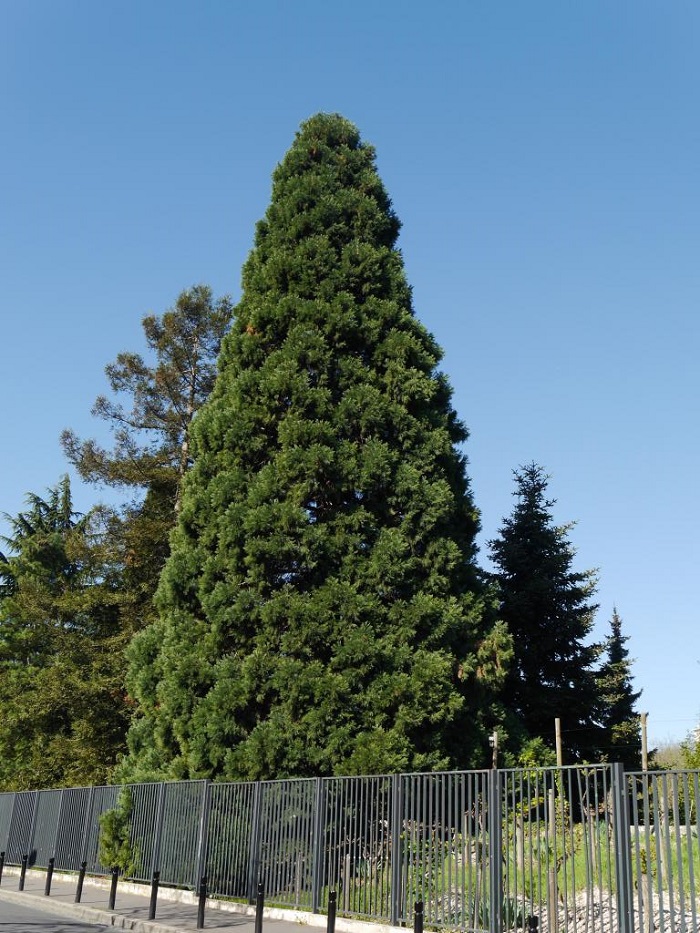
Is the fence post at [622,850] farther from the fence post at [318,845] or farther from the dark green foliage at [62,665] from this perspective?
the dark green foliage at [62,665]

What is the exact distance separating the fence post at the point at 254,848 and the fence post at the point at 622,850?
25.0ft

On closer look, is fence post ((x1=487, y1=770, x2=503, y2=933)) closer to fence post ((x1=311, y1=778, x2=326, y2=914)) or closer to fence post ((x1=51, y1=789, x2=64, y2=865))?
fence post ((x1=311, y1=778, x2=326, y2=914))

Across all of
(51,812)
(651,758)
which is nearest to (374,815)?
(51,812)

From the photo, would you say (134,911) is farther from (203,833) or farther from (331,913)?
(331,913)

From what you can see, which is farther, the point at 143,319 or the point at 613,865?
the point at 143,319

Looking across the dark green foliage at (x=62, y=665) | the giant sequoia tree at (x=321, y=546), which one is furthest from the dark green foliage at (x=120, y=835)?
the dark green foliage at (x=62, y=665)

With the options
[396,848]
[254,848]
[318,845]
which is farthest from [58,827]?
[396,848]

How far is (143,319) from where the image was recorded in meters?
37.0

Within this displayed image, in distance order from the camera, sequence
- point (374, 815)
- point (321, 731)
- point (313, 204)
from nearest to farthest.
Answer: point (374, 815) → point (321, 731) → point (313, 204)

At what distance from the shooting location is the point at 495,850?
10547 millimetres

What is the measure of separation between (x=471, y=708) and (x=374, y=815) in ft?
22.6

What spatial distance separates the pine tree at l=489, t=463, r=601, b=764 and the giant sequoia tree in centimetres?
880

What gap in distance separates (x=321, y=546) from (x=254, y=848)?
6.33 meters

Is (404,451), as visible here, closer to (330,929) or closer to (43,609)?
(330,929)
